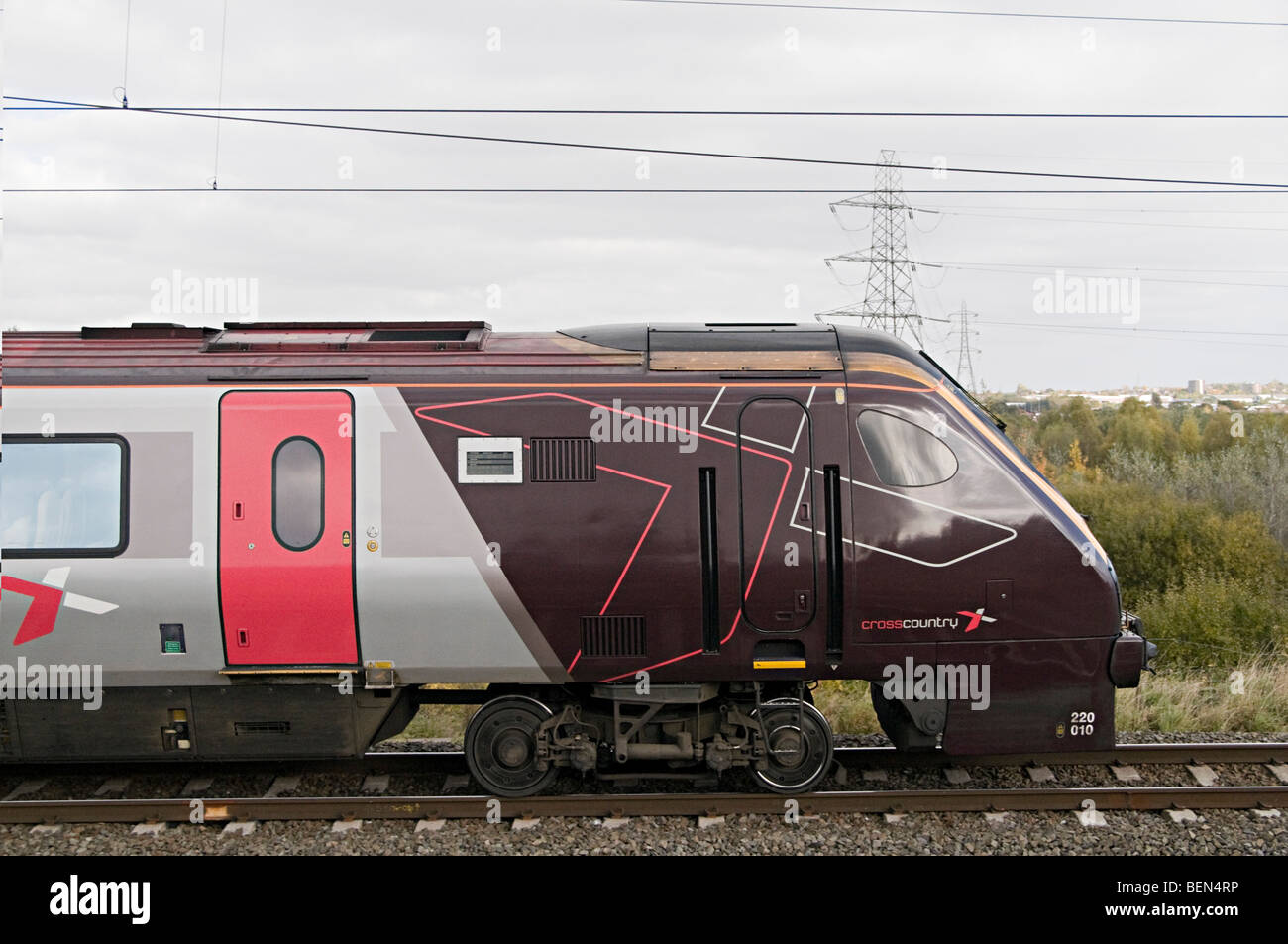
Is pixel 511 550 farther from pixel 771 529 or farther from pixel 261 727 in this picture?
pixel 261 727

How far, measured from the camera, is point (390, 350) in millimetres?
8242

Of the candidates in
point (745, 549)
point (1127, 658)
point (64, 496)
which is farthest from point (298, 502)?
point (1127, 658)

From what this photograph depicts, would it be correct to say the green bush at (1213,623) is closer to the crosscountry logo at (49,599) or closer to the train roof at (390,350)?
the train roof at (390,350)

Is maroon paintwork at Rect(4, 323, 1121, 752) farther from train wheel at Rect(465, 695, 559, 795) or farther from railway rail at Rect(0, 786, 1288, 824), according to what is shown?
train wheel at Rect(465, 695, 559, 795)

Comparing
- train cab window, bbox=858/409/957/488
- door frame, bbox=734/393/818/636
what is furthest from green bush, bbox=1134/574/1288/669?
door frame, bbox=734/393/818/636

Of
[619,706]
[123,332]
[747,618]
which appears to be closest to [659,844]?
[619,706]

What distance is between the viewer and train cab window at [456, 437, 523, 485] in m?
7.75

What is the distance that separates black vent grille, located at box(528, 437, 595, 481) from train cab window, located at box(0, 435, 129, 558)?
121 inches

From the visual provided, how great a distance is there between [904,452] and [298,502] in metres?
4.60

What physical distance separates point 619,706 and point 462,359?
2993 mm

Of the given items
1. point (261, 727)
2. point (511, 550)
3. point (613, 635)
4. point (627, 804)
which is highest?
point (511, 550)

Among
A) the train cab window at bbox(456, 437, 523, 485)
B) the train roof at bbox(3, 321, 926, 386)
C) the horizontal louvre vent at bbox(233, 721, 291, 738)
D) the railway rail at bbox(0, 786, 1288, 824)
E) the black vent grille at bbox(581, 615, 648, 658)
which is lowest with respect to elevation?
the railway rail at bbox(0, 786, 1288, 824)

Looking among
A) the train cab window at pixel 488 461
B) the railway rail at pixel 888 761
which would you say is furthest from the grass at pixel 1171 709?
the train cab window at pixel 488 461
